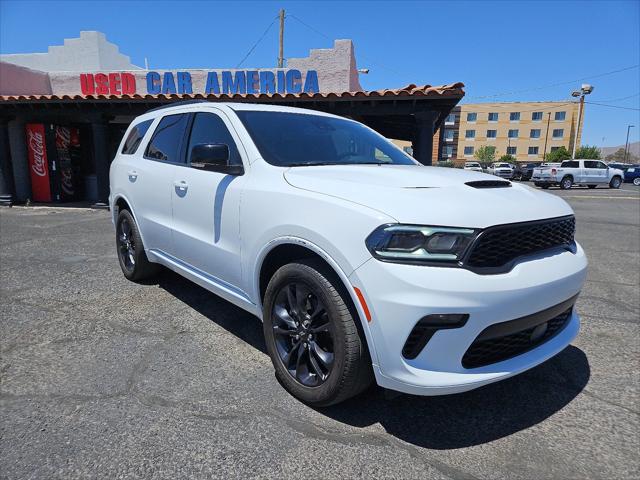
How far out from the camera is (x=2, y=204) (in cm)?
1234

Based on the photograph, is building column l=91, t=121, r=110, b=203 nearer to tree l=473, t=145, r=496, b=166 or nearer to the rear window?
the rear window

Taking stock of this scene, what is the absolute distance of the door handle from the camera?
10.8ft

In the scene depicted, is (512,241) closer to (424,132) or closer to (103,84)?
(424,132)

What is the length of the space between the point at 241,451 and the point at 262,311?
0.85m

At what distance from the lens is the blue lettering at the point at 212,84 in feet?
43.7

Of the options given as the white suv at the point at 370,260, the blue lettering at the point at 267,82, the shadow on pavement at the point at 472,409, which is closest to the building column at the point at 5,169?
the blue lettering at the point at 267,82

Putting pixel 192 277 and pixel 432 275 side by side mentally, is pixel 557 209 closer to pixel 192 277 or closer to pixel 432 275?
pixel 432 275

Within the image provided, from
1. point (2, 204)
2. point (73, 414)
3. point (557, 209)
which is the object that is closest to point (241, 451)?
point (73, 414)

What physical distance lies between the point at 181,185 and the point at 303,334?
5.71 ft

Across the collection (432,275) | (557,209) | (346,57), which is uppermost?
(346,57)

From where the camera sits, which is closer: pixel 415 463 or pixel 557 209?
pixel 415 463

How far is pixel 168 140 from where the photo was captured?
3879 millimetres

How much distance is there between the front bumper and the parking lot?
0.42m

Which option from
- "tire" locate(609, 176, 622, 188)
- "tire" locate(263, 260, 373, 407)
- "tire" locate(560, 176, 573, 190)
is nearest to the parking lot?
"tire" locate(263, 260, 373, 407)
